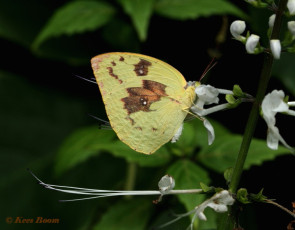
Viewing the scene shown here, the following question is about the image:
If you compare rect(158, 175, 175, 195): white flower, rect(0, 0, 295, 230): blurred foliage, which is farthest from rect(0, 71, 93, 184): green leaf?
rect(158, 175, 175, 195): white flower

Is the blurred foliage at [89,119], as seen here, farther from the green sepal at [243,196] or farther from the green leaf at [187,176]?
the green sepal at [243,196]

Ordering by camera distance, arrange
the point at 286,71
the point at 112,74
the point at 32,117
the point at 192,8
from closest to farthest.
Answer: the point at 112,74 < the point at 192,8 < the point at 286,71 < the point at 32,117

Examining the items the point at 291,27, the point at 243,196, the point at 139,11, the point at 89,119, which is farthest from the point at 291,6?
the point at 89,119

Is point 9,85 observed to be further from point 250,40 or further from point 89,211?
point 250,40

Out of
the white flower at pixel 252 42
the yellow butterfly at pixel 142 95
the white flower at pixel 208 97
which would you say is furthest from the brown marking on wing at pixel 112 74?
the white flower at pixel 252 42

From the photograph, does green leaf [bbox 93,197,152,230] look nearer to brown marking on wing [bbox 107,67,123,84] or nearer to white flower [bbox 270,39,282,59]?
brown marking on wing [bbox 107,67,123,84]
